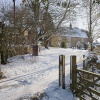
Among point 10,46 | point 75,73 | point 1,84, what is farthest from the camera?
point 10,46

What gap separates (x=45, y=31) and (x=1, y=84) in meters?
13.5

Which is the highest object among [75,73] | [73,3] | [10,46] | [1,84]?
[73,3]

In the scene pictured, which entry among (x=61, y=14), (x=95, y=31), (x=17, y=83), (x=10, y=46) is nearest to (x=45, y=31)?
(x=61, y=14)

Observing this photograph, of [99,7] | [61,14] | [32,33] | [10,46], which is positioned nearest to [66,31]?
[61,14]

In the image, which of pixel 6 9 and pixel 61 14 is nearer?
pixel 6 9

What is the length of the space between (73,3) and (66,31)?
3.80 m

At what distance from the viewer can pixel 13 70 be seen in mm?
9273

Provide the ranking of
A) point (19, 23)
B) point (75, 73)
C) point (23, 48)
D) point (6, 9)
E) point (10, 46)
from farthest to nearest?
1. point (6, 9)
2. point (19, 23)
3. point (23, 48)
4. point (10, 46)
5. point (75, 73)

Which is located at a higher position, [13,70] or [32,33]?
[32,33]

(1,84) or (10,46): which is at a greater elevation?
(10,46)

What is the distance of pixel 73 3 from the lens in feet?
68.6

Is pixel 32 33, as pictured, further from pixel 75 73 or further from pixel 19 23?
pixel 75 73

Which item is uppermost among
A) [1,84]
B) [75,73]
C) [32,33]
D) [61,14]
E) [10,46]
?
[61,14]

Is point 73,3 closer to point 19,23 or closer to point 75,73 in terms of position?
point 19,23
